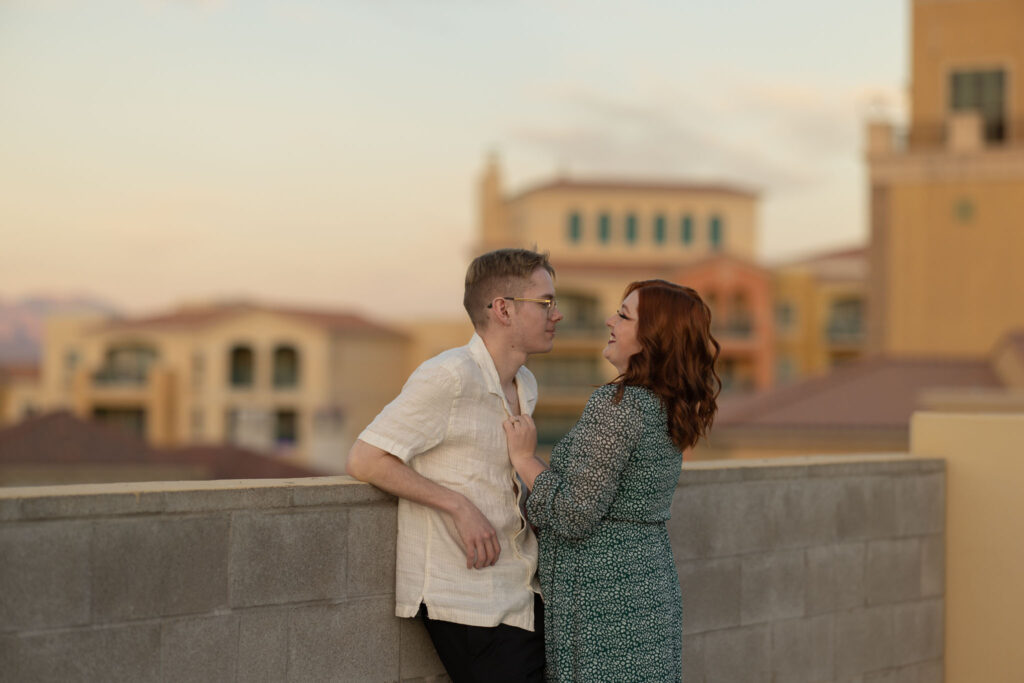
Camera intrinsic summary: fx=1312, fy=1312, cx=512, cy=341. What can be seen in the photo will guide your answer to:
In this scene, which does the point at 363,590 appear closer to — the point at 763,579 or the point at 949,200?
the point at 763,579

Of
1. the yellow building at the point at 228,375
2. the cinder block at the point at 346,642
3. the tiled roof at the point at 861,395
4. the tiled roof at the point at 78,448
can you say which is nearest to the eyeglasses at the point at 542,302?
the cinder block at the point at 346,642

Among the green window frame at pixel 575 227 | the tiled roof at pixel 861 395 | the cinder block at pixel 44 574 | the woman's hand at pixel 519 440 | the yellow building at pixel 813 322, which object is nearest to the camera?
the cinder block at pixel 44 574

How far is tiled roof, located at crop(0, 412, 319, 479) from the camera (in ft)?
93.2

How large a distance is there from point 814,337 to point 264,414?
96.8 feet

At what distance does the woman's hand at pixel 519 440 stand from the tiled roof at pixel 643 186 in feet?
215

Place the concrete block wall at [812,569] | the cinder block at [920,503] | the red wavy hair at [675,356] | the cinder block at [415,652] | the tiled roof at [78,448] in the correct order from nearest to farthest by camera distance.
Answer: the red wavy hair at [675,356]
the cinder block at [415,652]
the concrete block wall at [812,569]
the cinder block at [920,503]
the tiled roof at [78,448]

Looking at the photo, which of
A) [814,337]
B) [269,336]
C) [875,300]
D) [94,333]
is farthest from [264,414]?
[875,300]

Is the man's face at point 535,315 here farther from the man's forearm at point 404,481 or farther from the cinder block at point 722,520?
the cinder block at point 722,520

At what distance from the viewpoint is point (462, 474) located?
4.21m

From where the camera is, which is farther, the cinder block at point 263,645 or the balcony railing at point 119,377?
the balcony railing at point 119,377

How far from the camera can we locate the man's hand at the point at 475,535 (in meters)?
4.11

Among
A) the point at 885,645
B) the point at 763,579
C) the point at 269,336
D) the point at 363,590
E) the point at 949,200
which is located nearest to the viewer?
the point at 363,590

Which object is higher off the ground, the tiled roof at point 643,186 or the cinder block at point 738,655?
the tiled roof at point 643,186

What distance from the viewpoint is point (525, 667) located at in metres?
4.20
